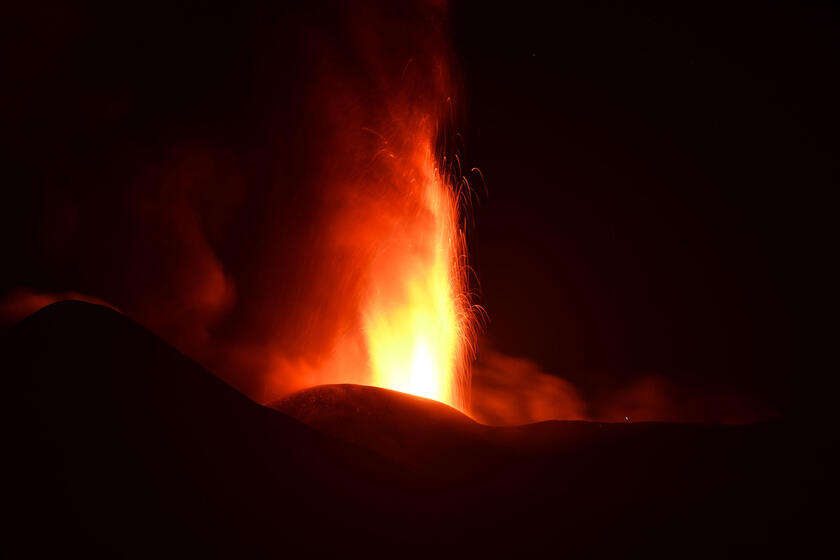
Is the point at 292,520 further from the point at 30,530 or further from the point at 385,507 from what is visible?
the point at 30,530

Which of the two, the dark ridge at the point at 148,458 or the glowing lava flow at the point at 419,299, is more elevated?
the glowing lava flow at the point at 419,299

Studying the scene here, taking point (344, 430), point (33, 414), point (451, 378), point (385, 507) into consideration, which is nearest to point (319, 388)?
point (344, 430)

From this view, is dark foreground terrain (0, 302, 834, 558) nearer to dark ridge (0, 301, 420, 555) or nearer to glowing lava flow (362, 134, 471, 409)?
dark ridge (0, 301, 420, 555)

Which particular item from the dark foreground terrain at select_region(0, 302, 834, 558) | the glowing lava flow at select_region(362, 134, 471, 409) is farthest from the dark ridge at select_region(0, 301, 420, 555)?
the glowing lava flow at select_region(362, 134, 471, 409)

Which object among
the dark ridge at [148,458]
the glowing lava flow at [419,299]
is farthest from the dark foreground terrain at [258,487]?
the glowing lava flow at [419,299]

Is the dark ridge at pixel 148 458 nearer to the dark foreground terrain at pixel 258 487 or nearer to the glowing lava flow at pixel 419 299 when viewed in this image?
the dark foreground terrain at pixel 258 487

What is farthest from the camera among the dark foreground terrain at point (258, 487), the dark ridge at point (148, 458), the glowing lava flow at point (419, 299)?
the glowing lava flow at point (419, 299)

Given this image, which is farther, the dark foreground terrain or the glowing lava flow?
the glowing lava flow

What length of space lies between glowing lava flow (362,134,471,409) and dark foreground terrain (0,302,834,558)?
8890 millimetres

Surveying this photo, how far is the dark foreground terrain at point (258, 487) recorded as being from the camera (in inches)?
364

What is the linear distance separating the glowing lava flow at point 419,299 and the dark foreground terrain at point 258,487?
889 cm

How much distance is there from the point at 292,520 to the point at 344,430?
677cm

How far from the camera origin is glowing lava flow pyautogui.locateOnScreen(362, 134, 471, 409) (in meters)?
23.5

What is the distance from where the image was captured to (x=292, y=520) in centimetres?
1022
